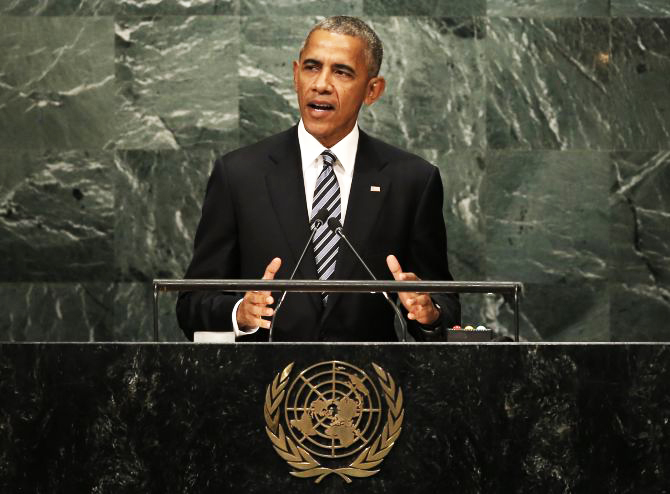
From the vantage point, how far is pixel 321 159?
4.09 m

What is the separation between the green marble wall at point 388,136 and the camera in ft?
19.5

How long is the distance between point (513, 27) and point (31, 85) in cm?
229

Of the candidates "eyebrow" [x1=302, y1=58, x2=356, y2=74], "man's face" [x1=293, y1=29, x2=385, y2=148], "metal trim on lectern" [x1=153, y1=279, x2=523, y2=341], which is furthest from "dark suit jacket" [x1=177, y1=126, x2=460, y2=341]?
"metal trim on lectern" [x1=153, y1=279, x2=523, y2=341]

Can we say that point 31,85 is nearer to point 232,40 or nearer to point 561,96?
point 232,40

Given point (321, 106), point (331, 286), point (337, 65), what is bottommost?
point (331, 286)

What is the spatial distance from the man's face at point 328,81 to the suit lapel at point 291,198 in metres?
0.12

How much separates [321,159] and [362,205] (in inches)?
9.0

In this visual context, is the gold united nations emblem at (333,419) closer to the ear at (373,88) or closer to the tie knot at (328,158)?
the tie knot at (328,158)

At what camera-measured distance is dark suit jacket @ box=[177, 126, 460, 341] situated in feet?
12.5

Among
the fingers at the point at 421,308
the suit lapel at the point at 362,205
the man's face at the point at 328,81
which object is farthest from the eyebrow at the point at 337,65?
the fingers at the point at 421,308

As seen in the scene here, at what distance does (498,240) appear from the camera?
6.00m

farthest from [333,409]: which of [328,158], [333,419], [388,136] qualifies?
[388,136]

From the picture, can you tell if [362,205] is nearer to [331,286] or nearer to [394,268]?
[394,268]

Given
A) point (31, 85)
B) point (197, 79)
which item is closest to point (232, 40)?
point (197, 79)
